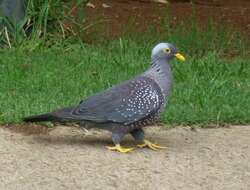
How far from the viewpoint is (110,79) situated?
25.0 feet

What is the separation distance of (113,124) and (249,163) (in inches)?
36.7

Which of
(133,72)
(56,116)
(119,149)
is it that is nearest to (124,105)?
(119,149)

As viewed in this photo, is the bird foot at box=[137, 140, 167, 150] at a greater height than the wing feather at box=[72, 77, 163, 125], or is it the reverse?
the wing feather at box=[72, 77, 163, 125]

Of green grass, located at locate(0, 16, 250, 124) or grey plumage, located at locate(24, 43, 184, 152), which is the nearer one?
grey plumage, located at locate(24, 43, 184, 152)

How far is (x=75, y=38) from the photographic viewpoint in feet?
31.0

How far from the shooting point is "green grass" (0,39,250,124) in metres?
6.65

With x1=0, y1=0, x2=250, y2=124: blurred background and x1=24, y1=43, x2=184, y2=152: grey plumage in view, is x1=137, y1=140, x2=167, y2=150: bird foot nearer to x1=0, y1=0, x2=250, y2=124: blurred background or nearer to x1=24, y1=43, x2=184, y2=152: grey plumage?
x1=24, y1=43, x2=184, y2=152: grey plumage

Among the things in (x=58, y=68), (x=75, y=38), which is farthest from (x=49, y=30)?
(x=58, y=68)

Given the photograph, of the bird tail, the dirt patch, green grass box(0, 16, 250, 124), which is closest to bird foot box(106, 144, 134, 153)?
the bird tail

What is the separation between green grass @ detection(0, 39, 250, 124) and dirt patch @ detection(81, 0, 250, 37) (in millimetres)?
1032

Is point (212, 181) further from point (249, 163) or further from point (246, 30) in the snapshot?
point (246, 30)

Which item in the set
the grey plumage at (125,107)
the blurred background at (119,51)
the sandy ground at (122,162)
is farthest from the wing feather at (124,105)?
the blurred background at (119,51)

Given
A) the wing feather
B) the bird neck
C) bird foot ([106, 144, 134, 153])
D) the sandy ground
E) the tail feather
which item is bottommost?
the sandy ground

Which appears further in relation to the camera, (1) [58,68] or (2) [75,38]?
(2) [75,38]
